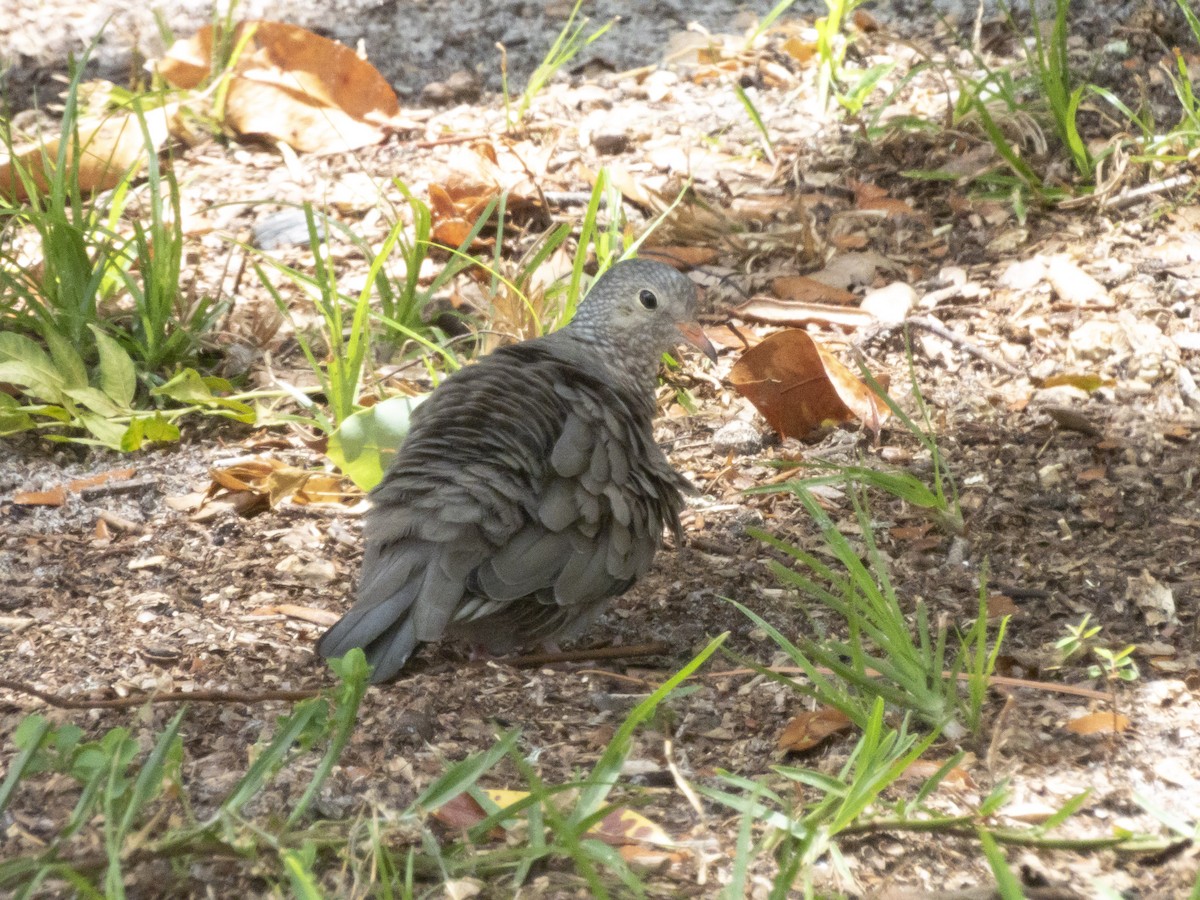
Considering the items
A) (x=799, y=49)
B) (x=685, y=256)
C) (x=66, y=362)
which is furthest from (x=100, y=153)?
(x=799, y=49)

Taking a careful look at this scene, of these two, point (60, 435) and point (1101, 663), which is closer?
point (1101, 663)

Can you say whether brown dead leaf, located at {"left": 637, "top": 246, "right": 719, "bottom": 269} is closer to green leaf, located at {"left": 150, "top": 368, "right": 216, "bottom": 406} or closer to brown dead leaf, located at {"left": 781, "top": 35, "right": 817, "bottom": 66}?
brown dead leaf, located at {"left": 781, "top": 35, "right": 817, "bottom": 66}

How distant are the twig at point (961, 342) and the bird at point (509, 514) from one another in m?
1.32

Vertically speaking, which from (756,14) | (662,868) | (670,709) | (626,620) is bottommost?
(626,620)

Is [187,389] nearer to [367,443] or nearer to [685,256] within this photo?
[367,443]

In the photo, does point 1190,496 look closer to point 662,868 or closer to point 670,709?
point 670,709

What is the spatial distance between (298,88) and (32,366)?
210cm

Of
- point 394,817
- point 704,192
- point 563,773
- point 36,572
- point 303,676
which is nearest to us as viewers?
point 394,817

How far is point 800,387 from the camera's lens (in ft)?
13.0

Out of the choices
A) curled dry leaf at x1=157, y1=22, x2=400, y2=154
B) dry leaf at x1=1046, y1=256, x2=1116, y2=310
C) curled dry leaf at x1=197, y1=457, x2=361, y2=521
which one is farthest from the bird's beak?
curled dry leaf at x1=157, y1=22, x2=400, y2=154

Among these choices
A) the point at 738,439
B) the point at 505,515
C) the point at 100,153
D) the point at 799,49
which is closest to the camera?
the point at 505,515

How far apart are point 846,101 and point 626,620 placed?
2.83m

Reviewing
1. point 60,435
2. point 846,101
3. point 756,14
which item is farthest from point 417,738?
point 756,14

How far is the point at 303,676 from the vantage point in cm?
298
